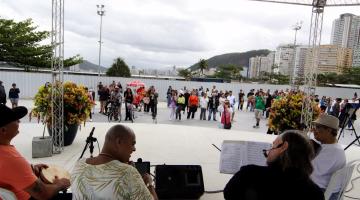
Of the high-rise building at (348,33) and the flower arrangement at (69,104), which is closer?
the flower arrangement at (69,104)

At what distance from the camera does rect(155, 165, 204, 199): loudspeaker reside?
13.3 ft

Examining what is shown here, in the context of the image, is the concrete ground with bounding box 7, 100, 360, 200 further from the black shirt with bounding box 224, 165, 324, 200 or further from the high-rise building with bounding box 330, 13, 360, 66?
the high-rise building with bounding box 330, 13, 360, 66

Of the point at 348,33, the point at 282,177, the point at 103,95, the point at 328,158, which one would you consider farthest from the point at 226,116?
the point at 348,33

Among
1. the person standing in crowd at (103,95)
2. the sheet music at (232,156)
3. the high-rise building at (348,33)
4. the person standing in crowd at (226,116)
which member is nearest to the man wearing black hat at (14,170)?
the sheet music at (232,156)

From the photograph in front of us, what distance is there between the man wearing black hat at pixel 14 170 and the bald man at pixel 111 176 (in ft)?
1.54

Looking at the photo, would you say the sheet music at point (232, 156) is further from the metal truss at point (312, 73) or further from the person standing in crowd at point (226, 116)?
the person standing in crowd at point (226, 116)

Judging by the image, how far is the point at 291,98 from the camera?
7164 mm

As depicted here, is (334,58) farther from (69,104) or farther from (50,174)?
(50,174)

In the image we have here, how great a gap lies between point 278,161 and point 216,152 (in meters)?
5.60

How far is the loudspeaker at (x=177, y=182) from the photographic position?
4039mm

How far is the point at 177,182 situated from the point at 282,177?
8.10ft

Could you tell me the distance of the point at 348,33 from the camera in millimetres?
55312

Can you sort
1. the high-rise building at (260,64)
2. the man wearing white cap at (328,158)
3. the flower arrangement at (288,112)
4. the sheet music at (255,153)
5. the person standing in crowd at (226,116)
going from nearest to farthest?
the man wearing white cap at (328,158) < the sheet music at (255,153) < the flower arrangement at (288,112) < the person standing in crowd at (226,116) < the high-rise building at (260,64)

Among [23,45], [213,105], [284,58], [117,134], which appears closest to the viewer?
[117,134]
